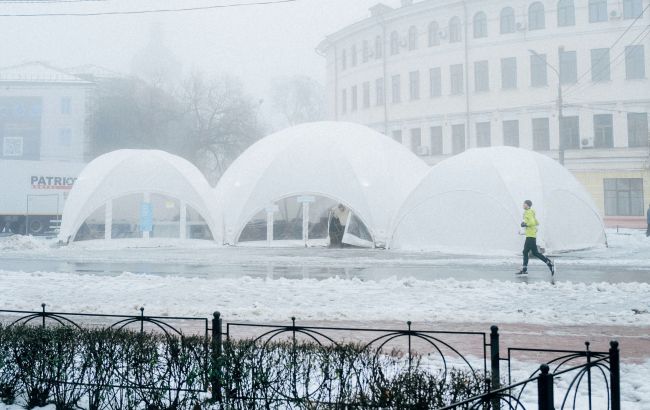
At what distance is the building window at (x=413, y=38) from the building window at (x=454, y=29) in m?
2.77

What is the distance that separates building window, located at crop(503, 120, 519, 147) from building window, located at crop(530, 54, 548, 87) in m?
2.72

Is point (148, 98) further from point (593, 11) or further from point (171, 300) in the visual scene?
point (171, 300)

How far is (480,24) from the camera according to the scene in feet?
137

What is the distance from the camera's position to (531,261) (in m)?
18.5

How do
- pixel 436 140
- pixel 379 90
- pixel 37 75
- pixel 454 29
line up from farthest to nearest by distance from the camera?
pixel 37 75, pixel 379 90, pixel 436 140, pixel 454 29

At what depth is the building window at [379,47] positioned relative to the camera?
153 feet

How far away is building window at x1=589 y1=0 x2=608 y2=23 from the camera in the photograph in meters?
37.8

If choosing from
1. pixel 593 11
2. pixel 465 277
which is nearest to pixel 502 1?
pixel 593 11

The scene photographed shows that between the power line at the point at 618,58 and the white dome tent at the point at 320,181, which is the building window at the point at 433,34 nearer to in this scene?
the power line at the point at 618,58

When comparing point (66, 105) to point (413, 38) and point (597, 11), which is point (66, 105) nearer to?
point (413, 38)

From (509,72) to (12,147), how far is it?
3976 cm

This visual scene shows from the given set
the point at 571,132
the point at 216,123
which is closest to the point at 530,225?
the point at 571,132

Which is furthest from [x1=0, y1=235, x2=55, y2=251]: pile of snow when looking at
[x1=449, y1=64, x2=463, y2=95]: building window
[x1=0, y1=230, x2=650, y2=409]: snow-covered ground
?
[x1=449, y1=64, x2=463, y2=95]: building window

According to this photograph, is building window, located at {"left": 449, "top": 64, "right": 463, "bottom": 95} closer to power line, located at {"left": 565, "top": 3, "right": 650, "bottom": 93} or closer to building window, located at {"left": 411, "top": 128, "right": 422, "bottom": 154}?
building window, located at {"left": 411, "top": 128, "right": 422, "bottom": 154}
